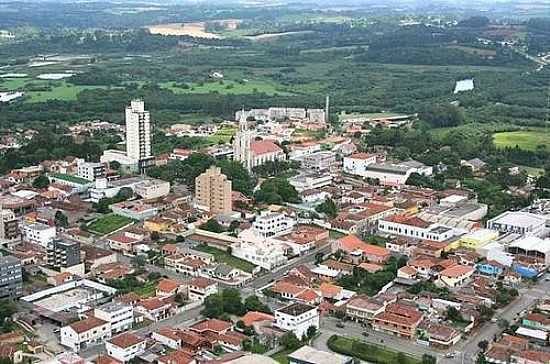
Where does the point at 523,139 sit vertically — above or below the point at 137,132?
below

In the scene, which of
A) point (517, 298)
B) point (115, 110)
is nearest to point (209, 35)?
point (115, 110)

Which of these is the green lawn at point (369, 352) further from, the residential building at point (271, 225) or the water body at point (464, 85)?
the water body at point (464, 85)

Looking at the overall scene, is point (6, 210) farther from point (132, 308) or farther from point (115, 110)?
point (115, 110)

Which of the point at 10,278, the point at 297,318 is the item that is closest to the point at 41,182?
the point at 10,278

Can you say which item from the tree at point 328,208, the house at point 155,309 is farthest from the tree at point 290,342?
the tree at point 328,208

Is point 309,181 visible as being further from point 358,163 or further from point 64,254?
point 64,254

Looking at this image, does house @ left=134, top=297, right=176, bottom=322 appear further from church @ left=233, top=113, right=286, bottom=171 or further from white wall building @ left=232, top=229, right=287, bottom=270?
church @ left=233, top=113, right=286, bottom=171

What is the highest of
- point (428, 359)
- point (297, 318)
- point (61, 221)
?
point (297, 318)

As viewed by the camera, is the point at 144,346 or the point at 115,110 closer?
the point at 144,346
